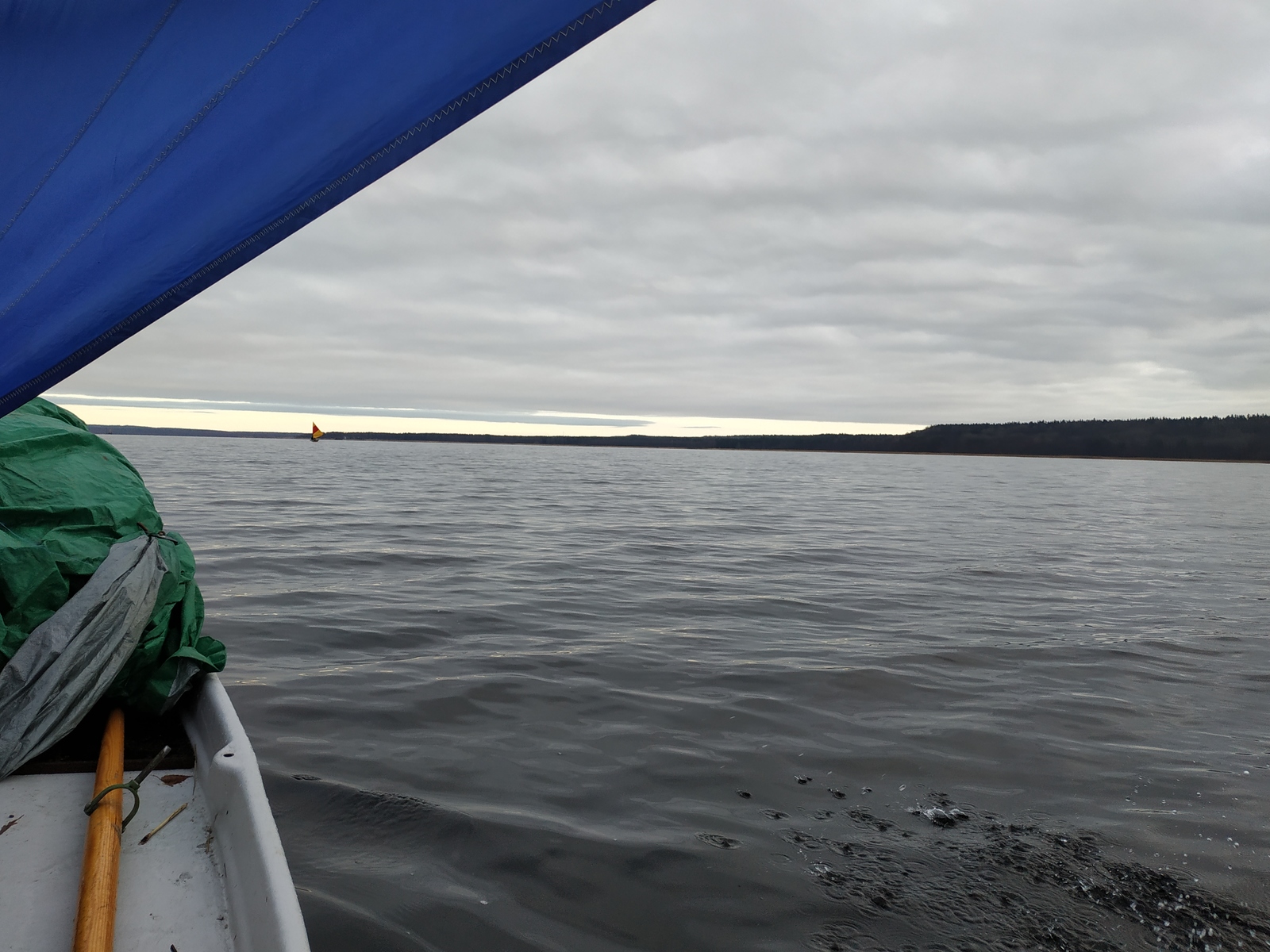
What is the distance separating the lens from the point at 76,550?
3.96m

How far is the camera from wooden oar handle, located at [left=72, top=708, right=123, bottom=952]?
2.22m

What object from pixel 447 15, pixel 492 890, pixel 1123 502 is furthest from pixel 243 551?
pixel 1123 502

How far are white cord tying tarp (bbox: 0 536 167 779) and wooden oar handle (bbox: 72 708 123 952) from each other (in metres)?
0.27

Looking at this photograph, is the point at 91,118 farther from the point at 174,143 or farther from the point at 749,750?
the point at 749,750

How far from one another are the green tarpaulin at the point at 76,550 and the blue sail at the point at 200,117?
6.60 feet

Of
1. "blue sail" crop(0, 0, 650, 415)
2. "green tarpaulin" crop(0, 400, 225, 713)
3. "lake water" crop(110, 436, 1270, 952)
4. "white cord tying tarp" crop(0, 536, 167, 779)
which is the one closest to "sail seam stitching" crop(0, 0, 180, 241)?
"blue sail" crop(0, 0, 650, 415)

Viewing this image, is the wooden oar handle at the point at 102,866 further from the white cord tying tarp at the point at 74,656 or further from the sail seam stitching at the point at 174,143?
the sail seam stitching at the point at 174,143

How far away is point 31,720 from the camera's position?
3.35 metres

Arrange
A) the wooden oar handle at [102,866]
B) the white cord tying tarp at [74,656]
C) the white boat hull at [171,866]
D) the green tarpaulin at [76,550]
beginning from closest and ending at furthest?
1. the wooden oar handle at [102,866]
2. the white boat hull at [171,866]
3. the white cord tying tarp at [74,656]
4. the green tarpaulin at [76,550]

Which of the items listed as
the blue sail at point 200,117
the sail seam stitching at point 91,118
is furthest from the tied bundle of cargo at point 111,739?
the sail seam stitching at point 91,118

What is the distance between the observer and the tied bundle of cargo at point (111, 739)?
2455mm

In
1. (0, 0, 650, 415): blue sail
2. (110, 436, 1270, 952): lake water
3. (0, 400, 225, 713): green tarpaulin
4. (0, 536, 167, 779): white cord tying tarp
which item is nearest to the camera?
(0, 0, 650, 415): blue sail

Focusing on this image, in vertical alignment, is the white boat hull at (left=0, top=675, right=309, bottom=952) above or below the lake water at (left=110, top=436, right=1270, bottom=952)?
above

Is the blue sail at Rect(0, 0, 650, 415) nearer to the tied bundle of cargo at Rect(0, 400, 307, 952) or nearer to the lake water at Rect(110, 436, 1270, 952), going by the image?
the tied bundle of cargo at Rect(0, 400, 307, 952)
